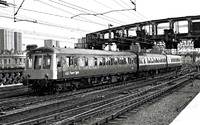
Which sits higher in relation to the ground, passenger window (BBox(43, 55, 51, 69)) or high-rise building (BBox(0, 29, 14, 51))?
high-rise building (BBox(0, 29, 14, 51))

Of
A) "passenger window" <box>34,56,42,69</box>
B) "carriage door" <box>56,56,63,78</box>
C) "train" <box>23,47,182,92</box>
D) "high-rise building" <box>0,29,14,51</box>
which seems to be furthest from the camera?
"high-rise building" <box>0,29,14,51</box>

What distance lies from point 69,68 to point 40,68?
→ 2084mm

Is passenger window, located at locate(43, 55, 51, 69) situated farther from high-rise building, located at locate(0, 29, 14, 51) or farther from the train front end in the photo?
high-rise building, located at locate(0, 29, 14, 51)

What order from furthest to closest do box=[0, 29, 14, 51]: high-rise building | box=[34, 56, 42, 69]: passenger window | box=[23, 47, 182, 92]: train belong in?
box=[0, 29, 14, 51]: high-rise building, box=[34, 56, 42, 69]: passenger window, box=[23, 47, 182, 92]: train

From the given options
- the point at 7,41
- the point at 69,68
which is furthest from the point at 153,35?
the point at 7,41

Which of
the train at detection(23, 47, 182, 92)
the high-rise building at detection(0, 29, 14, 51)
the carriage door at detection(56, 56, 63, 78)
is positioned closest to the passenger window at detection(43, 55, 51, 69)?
the train at detection(23, 47, 182, 92)

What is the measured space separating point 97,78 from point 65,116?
1234cm

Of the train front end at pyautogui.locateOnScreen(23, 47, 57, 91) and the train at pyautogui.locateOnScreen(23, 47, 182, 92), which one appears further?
the train at pyautogui.locateOnScreen(23, 47, 182, 92)

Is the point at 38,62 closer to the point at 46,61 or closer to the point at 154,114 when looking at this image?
the point at 46,61

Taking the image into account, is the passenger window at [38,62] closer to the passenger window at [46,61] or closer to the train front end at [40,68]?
the train front end at [40,68]

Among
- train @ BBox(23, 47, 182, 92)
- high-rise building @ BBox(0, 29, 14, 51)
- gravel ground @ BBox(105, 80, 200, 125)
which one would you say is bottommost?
gravel ground @ BBox(105, 80, 200, 125)

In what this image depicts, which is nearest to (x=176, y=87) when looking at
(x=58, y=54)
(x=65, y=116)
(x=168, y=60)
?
(x=58, y=54)

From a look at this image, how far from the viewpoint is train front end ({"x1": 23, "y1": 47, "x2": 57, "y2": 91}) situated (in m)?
17.5

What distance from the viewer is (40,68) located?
18.1 meters
